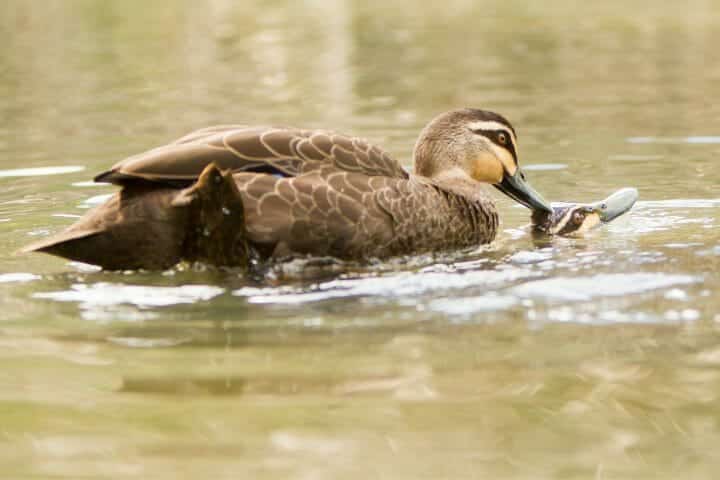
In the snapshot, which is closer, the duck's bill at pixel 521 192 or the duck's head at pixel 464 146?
the duck's head at pixel 464 146

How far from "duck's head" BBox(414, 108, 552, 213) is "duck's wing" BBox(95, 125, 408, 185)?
0.83 metres

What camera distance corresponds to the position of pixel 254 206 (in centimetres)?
679

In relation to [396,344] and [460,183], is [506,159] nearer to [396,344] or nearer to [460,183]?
[460,183]

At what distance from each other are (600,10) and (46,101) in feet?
43.0

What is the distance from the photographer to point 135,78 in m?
17.4

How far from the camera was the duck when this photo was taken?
6672 mm

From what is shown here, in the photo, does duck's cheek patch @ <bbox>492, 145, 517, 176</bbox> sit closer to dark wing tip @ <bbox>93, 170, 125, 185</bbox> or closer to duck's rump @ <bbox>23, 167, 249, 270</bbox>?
duck's rump @ <bbox>23, 167, 249, 270</bbox>

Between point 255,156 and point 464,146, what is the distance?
1813 mm

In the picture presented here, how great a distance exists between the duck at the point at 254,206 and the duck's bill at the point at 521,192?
1.12m

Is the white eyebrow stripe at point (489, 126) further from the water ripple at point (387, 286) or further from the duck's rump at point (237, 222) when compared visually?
the water ripple at point (387, 286)

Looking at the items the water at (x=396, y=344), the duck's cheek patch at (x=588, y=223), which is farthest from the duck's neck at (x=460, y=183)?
the duck's cheek patch at (x=588, y=223)

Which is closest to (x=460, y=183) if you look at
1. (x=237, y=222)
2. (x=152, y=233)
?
(x=237, y=222)

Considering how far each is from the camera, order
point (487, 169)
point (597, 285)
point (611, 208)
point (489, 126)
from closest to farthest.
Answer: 1. point (597, 285)
2. point (489, 126)
3. point (487, 169)
4. point (611, 208)

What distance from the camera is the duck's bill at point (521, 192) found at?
8586mm
